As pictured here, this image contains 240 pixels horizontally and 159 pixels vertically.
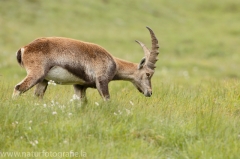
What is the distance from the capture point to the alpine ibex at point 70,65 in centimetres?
837

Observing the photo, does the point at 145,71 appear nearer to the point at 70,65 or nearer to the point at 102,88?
the point at 102,88

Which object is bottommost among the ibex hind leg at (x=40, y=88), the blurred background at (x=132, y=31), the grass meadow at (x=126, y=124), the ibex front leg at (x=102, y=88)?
the blurred background at (x=132, y=31)

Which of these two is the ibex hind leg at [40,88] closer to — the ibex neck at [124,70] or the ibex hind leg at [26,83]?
the ibex hind leg at [26,83]

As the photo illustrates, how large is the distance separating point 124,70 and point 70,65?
162 centimetres

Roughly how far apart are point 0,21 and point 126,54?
7.94m

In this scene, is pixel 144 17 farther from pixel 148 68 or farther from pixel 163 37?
pixel 148 68

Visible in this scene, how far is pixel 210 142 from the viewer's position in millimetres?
6566

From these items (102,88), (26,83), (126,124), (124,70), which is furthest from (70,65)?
(126,124)

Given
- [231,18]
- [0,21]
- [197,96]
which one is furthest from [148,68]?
[231,18]

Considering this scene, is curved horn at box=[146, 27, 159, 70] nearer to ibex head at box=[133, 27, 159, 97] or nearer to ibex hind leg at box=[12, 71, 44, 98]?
ibex head at box=[133, 27, 159, 97]

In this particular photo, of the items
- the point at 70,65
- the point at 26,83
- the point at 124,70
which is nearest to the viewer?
the point at 26,83

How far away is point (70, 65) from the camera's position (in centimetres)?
880

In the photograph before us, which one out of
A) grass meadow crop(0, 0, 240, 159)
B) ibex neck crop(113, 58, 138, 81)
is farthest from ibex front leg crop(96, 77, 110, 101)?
ibex neck crop(113, 58, 138, 81)

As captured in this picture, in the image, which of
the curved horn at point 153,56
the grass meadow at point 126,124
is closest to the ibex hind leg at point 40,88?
the grass meadow at point 126,124
